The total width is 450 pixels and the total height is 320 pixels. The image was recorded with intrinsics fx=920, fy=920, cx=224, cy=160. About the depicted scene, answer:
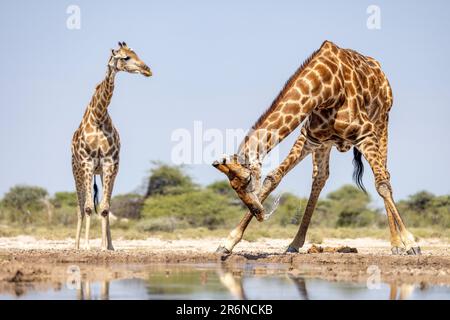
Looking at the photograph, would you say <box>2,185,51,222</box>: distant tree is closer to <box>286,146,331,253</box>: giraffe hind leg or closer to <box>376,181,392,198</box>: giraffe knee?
<box>286,146,331,253</box>: giraffe hind leg

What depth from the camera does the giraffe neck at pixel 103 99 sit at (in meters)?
15.1

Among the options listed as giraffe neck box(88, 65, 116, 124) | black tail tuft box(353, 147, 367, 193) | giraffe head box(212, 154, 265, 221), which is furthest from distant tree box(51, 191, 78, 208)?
giraffe head box(212, 154, 265, 221)

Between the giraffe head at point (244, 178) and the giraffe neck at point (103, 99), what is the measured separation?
4390mm

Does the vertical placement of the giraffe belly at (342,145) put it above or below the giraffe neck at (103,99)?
below

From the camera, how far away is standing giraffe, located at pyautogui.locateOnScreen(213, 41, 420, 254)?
12.3 m

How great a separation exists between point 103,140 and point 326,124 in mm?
3813

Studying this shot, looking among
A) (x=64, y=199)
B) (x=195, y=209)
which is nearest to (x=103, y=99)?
(x=195, y=209)

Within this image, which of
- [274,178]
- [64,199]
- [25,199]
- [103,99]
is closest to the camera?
[274,178]

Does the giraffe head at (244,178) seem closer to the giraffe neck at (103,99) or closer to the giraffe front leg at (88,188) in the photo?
the giraffe front leg at (88,188)

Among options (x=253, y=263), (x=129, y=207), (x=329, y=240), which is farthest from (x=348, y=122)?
(x=129, y=207)

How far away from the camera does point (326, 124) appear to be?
13281 millimetres

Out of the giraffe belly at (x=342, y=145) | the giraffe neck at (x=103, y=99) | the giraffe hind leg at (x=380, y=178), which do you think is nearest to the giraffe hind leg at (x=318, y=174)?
the giraffe belly at (x=342, y=145)

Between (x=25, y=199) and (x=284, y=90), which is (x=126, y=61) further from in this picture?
(x=25, y=199)

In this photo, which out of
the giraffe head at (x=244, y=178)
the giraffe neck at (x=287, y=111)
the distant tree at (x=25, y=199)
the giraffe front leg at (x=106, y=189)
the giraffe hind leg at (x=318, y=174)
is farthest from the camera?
the distant tree at (x=25, y=199)
